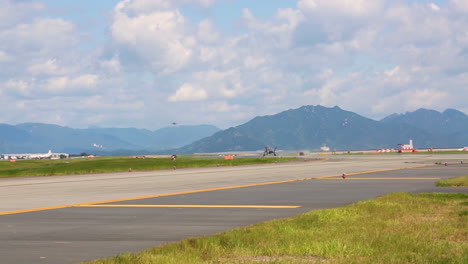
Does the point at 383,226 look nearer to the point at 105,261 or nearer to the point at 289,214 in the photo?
the point at 289,214

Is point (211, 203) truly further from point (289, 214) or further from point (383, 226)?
point (383, 226)

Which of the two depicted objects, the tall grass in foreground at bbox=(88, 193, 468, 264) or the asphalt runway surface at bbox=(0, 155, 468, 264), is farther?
the asphalt runway surface at bbox=(0, 155, 468, 264)

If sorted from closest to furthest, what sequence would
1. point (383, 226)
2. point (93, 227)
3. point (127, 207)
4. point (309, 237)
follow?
point (309, 237), point (383, 226), point (93, 227), point (127, 207)

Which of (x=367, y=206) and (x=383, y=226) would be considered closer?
(x=383, y=226)

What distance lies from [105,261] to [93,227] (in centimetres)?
691

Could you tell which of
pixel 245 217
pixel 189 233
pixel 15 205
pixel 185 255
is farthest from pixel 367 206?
pixel 15 205

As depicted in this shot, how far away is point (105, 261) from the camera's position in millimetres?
13188

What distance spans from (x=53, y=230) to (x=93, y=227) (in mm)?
1197

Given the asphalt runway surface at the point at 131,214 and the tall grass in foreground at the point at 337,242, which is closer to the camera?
the tall grass in foreground at the point at 337,242

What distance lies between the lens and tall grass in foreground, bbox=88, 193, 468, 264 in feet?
43.8

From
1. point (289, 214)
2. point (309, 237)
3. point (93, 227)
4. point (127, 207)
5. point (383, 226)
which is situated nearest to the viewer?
point (309, 237)

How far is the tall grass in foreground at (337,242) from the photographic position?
13.3 m

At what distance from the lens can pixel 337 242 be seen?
14906 mm

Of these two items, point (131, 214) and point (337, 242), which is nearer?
point (337, 242)
